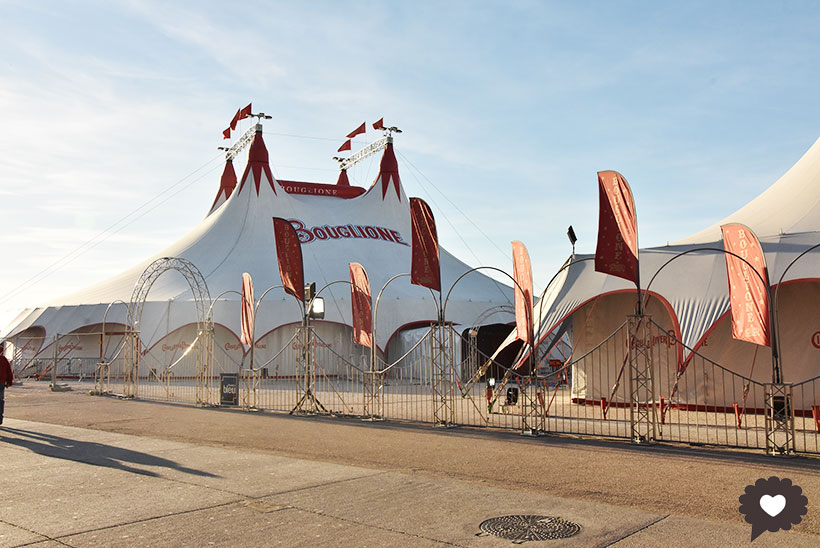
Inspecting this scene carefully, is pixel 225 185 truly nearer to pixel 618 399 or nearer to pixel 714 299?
pixel 618 399

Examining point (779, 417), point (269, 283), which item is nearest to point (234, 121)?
point (269, 283)

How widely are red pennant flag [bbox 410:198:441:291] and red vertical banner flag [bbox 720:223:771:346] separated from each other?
4.98m

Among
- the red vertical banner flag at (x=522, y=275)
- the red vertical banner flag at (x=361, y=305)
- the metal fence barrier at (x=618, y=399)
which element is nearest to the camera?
the metal fence barrier at (x=618, y=399)

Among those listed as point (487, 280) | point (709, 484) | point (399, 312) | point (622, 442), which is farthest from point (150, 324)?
point (709, 484)

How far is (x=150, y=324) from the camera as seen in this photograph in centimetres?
2927

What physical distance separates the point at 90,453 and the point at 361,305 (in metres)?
9.31

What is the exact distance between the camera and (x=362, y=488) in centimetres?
676

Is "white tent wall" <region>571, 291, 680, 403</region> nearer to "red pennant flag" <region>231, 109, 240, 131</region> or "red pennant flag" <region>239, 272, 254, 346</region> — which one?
"red pennant flag" <region>239, 272, 254, 346</region>

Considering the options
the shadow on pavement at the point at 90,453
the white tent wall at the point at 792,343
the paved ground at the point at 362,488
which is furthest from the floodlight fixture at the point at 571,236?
the shadow on pavement at the point at 90,453

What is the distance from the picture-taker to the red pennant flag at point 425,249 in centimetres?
1387

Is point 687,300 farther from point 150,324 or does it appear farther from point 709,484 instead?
point 150,324

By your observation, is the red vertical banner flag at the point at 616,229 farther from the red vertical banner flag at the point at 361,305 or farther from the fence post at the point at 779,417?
the red vertical banner flag at the point at 361,305

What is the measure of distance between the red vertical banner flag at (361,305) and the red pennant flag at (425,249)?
12.8 ft

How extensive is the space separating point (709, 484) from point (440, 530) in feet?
9.99
